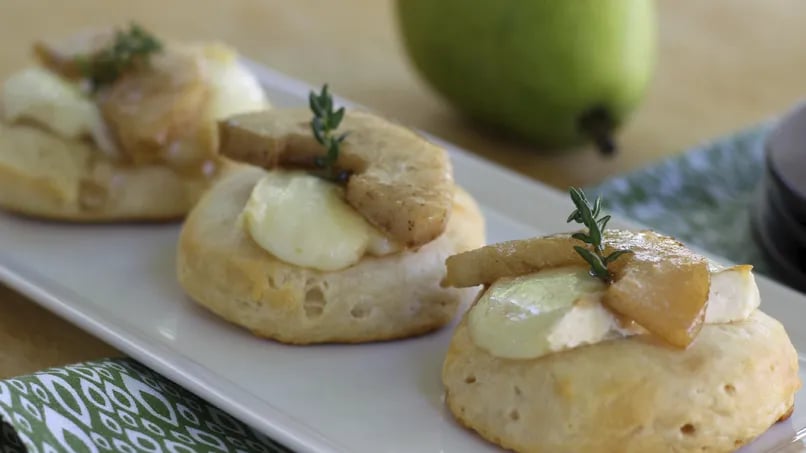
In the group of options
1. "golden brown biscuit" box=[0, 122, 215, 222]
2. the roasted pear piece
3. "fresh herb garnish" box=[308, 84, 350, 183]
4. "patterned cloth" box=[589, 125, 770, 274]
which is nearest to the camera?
the roasted pear piece

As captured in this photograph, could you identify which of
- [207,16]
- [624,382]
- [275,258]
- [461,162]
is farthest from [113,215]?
[207,16]

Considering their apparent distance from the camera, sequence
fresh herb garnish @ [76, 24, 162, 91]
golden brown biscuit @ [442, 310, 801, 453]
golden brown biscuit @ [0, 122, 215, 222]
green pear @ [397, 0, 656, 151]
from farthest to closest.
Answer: green pear @ [397, 0, 656, 151] → fresh herb garnish @ [76, 24, 162, 91] → golden brown biscuit @ [0, 122, 215, 222] → golden brown biscuit @ [442, 310, 801, 453]

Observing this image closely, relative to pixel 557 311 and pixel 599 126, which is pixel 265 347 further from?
pixel 599 126

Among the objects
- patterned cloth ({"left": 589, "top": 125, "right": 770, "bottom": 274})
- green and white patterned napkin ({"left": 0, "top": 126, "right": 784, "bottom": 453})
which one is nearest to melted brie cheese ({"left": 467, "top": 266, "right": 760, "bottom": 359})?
green and white patterned napkin ({"left": 0, "top": 126, "right": 784, "bottom": 453})

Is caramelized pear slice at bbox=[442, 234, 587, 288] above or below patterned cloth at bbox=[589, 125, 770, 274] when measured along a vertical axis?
above

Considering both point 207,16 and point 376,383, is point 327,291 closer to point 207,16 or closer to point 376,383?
point 376,383

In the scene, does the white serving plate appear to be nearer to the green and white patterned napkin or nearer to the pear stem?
the green and white patterned napkin

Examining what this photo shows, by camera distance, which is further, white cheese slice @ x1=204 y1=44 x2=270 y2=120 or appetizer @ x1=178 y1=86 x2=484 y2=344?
white cheese slice @ x1=204 y1=44 x2=270 y2=120
